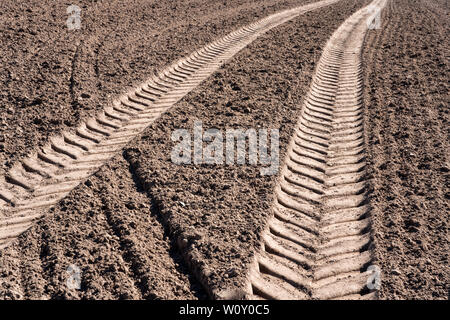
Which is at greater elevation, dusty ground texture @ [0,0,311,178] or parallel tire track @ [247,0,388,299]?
dusty ground texture @ [0,0,311,178]

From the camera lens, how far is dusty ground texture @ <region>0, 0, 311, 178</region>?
→ 21.5 feet

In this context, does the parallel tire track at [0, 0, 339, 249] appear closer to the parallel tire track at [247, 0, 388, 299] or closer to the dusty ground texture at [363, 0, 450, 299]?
the parallel tire track at [247, 0, 388, 299]

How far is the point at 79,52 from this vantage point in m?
8.92

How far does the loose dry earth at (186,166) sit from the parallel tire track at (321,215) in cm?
15

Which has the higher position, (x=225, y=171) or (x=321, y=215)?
(x=225, y=171)

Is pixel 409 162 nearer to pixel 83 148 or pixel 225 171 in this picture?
pixel 225 171

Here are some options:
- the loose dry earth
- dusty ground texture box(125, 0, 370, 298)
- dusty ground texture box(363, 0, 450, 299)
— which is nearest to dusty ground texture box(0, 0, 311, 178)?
the loose dry earth

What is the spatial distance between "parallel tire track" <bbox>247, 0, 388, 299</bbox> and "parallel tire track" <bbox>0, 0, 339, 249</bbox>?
1987 mm

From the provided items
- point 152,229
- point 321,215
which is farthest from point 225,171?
point 152,229

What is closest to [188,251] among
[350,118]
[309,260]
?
[309,260]

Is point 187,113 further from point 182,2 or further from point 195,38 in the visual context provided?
point 182,2

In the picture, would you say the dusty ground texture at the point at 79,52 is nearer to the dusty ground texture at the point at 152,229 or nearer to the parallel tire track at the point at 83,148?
the parallel tire track at the point at 83,148

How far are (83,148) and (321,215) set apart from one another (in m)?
2.85

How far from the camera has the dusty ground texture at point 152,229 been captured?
13.0ft
